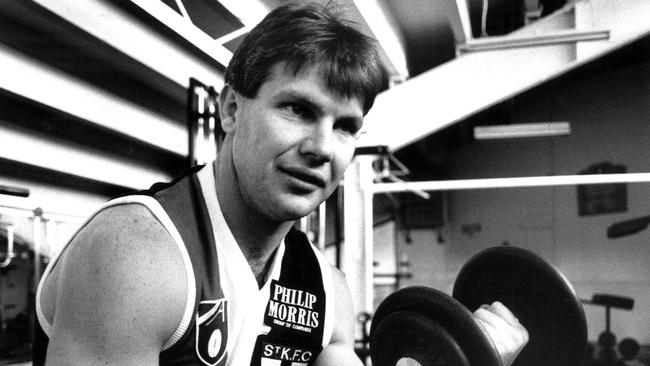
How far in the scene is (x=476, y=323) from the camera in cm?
135

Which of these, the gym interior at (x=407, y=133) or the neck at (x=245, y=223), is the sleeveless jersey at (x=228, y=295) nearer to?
the neck at (x=245, y=223)

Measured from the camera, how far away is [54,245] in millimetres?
2422

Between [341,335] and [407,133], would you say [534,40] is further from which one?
[341,335]

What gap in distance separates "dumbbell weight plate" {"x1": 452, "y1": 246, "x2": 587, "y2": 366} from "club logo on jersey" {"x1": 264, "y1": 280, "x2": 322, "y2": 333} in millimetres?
740

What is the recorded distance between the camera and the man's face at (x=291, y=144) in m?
0.93

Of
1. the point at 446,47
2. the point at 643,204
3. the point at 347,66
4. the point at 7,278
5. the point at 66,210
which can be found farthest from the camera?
the point at 643,204

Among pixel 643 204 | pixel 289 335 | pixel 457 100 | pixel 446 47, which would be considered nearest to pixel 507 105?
pixel 643 204

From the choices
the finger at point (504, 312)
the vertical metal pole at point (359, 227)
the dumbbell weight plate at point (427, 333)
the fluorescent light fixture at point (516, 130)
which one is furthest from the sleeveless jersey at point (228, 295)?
the fluorescent light fixture at point (516, 130)

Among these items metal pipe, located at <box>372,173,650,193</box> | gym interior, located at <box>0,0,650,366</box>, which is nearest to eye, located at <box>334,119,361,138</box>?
gym interior, located at <box>0,0,650,366</box>

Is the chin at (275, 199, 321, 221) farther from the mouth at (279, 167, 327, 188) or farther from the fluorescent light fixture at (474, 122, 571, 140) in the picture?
the fluorescent light fixture at (474, 122, 571, 140)

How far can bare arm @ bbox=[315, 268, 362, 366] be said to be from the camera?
114 cm

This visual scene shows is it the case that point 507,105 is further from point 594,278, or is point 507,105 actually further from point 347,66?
point 347,66

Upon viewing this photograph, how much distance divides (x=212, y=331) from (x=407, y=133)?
3.28 meters

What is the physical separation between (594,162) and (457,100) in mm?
2993
